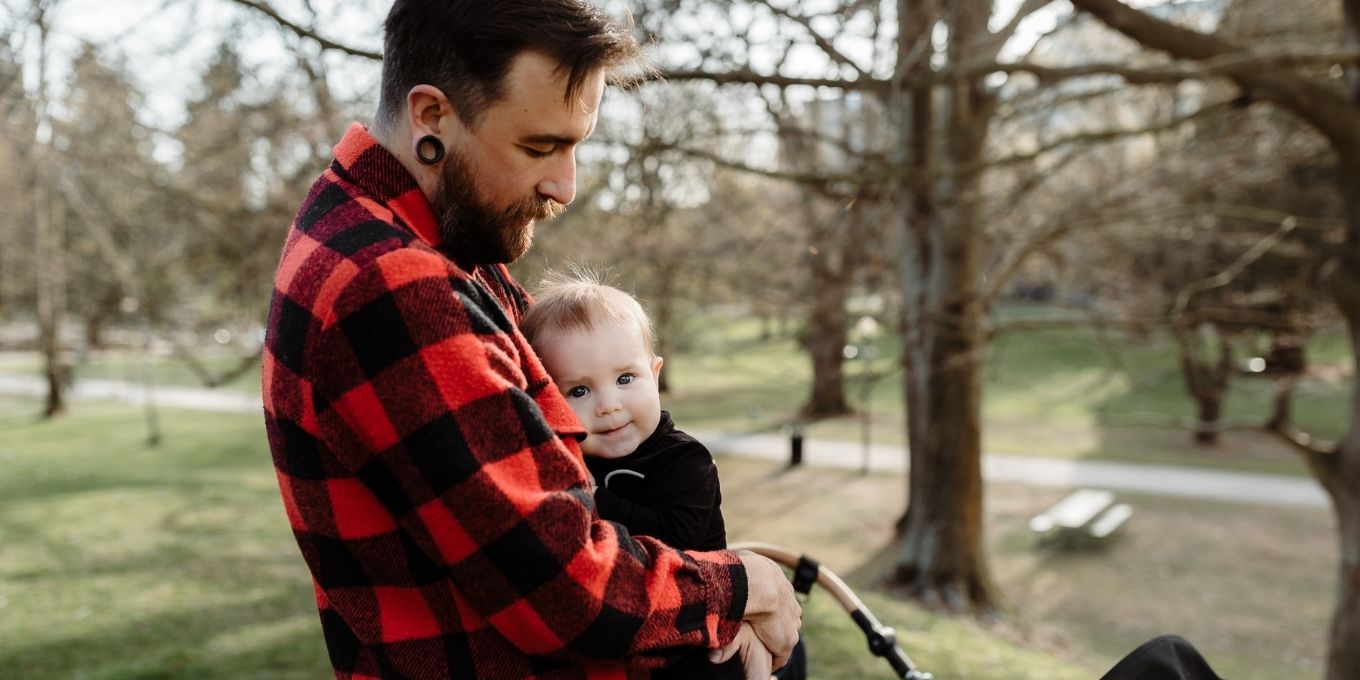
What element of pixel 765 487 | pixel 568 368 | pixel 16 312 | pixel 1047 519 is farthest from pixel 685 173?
pixel 16 312

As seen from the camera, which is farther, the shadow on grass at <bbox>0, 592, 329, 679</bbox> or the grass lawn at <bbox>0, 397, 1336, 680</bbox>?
the grass lawn at <bbox>0, 397, 1336, 680</bbox>

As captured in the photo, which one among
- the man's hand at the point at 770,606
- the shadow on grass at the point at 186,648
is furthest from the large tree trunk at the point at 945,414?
the man's hand at the point at 770,606

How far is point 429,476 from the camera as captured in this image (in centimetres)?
124

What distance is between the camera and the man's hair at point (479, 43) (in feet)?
4.42

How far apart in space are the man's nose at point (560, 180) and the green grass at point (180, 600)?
515cm

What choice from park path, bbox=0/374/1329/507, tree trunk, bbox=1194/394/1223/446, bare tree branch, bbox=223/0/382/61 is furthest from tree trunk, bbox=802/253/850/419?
tree trunk, bbox=1194/394/1223/446

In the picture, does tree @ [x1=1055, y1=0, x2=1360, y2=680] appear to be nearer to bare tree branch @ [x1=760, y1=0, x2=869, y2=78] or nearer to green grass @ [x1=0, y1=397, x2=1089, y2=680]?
bare tree branch @ [x1=760, y1=0, x2=869, y2=78]

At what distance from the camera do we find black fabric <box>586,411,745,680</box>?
1.63m

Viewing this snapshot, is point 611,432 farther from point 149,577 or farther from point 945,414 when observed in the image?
point 945,414

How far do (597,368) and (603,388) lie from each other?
38mm

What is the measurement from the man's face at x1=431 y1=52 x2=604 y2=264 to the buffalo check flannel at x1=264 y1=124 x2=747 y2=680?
5 centimetres

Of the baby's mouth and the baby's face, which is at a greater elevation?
the baby's face

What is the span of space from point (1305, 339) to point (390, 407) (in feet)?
32.8

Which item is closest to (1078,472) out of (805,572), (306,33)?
(306,33)
